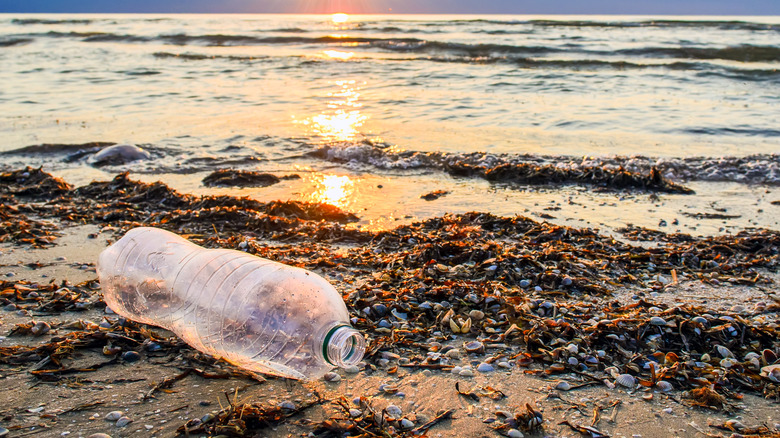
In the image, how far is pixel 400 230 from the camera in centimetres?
543

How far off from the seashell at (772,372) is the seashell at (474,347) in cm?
144

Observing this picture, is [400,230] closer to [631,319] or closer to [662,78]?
[631,319]

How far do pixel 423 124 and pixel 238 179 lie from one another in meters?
4.78

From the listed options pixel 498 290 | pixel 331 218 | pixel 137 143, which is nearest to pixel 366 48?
pixel 137 143

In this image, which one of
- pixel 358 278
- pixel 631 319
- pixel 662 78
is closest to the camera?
pixel 631 319

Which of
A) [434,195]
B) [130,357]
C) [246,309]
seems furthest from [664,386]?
[434,195]

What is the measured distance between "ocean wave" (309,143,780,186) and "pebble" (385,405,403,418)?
5388mm

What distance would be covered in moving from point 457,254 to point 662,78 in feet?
52.5

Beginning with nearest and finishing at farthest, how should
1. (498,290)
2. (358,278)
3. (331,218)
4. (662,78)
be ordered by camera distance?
(498,290), (358,278), (331,218), (662,78)

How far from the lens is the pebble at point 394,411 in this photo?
258 centimetres

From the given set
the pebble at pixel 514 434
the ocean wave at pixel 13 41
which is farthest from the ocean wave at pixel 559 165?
the ocean wave at pixel 13 41

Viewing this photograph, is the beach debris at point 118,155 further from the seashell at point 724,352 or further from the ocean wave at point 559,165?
the seashell at point 724,352

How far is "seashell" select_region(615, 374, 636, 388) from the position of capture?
2850 millimetres

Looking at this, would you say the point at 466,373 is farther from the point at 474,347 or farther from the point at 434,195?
the point at 434,195
